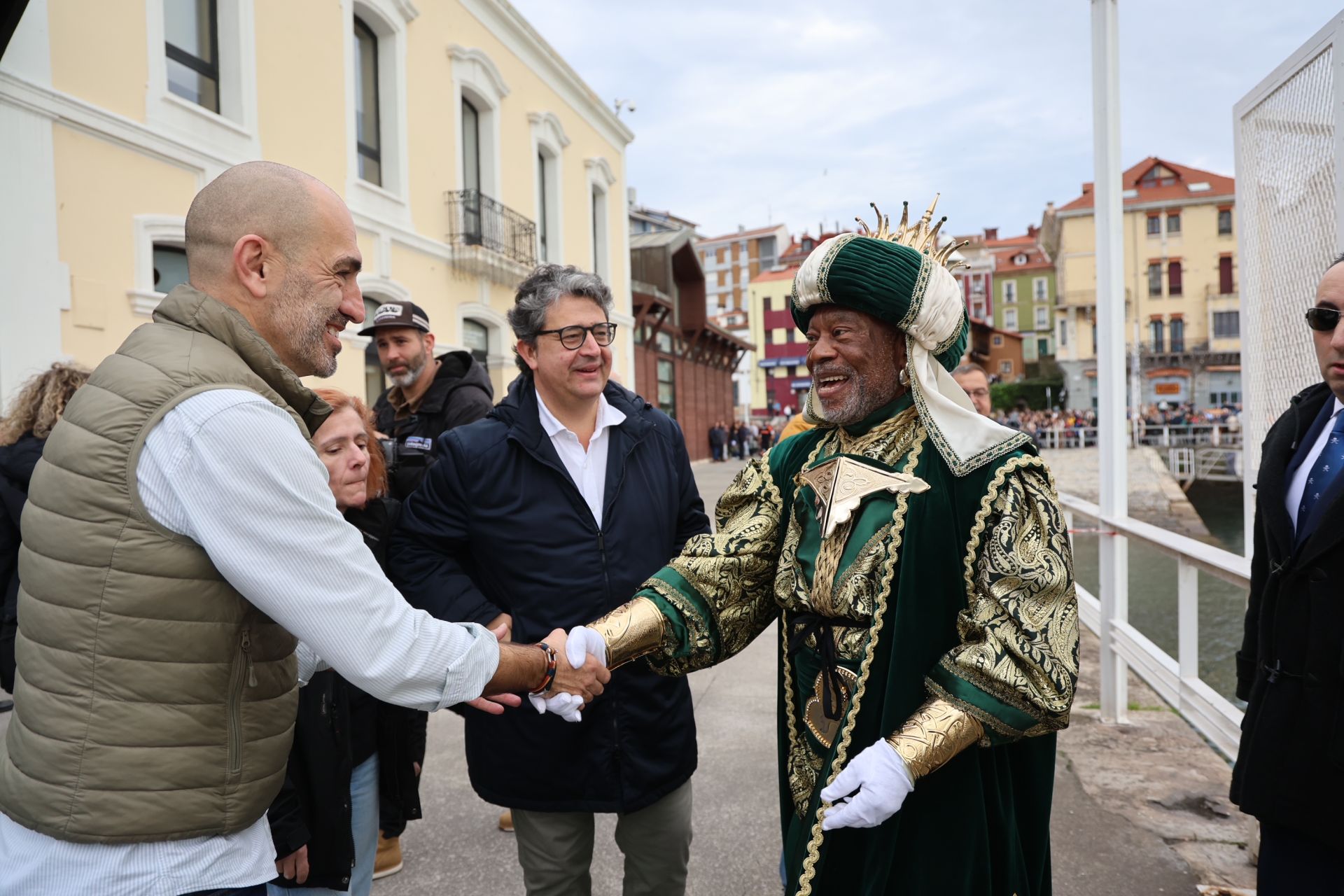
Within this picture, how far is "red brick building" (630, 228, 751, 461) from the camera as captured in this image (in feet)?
73.5

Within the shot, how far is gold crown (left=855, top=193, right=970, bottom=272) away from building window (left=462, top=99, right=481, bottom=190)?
37.0 feet

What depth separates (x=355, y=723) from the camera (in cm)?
247

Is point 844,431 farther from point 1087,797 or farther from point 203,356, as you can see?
point 1087,797

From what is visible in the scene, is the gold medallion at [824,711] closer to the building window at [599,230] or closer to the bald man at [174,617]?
the bald man at [174,617]

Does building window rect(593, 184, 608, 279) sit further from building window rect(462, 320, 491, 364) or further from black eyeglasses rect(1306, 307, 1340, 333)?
black eyeglasses rect(1306, 307, 1340, 333)

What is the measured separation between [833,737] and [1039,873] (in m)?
0.57

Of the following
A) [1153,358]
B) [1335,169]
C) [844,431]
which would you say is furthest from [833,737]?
[1153,358]

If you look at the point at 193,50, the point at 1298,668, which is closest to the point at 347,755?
the point at 1298,668

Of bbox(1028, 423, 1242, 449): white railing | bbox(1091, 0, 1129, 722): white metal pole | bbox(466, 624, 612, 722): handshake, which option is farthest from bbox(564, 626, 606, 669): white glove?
bbox(1028, 423, 1242, 449): white railing

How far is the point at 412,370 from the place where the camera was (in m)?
4.18

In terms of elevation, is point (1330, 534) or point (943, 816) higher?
point (1330, 534)

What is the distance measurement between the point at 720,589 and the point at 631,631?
255mm

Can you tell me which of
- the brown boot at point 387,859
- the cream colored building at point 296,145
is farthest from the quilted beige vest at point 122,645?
the cream colored building at point 296,145

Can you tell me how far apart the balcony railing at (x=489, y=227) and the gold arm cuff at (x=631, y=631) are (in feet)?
33.9
